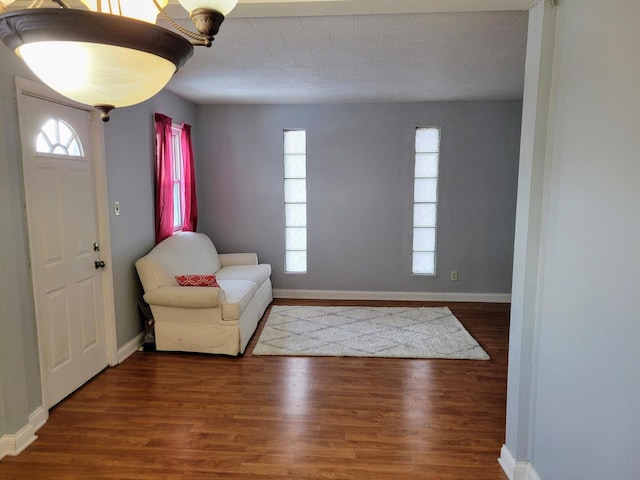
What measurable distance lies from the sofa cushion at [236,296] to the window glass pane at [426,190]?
2513mm

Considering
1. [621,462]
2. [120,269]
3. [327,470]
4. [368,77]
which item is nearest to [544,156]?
[621,462]

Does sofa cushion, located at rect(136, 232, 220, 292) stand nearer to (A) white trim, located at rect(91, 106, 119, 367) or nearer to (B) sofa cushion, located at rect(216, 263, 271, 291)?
(B) sofa cushion, located at rect(216, 263, 271, 291)

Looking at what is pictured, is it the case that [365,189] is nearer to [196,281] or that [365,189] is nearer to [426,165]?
[426,165]

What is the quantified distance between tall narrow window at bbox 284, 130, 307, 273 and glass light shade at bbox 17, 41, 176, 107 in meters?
4.33

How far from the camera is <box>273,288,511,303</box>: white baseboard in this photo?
536cm

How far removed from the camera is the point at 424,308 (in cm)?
502

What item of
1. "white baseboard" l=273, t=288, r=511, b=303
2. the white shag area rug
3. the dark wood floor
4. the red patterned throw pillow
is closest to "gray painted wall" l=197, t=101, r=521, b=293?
"white baseboard" l=273, t=288, r=511, b=303

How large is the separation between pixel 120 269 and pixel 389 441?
2.61m

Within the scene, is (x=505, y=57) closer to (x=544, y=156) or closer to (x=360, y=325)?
(x=544, y=156)

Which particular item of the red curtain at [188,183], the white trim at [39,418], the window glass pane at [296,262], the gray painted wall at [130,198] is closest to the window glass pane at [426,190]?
the window glass pane at [296,262]

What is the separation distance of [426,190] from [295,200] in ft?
5.77

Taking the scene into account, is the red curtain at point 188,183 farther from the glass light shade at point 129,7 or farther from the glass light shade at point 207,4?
the glass light shade at point 207,4

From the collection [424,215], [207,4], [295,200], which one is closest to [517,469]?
[207,4]

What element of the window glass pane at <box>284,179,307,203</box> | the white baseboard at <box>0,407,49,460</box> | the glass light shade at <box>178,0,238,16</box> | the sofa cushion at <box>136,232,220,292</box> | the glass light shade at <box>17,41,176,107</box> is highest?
→ the glass light shade at <box>178,0,238,16</box>
